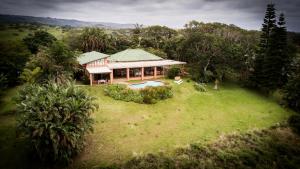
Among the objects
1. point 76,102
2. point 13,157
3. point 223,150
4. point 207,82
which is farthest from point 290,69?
point 13,157

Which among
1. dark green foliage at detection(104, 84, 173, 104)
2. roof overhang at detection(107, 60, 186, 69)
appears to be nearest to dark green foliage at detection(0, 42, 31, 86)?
roof overhang at detection(107, 60, 186, 69)

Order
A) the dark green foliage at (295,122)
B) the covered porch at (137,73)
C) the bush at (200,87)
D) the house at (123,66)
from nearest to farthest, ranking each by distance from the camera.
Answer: the dark green foliage at (295,122), the bush at (200,87), the house at (123,66), the covered porch at (137,73)

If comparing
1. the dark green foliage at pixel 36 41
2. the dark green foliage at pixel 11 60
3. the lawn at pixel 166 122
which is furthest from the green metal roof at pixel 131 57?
the dark green foliage at pixel 36 41

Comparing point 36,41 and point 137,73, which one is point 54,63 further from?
point 36,41

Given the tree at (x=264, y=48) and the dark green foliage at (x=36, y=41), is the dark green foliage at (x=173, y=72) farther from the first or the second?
the dark green foliage at (x=36, y=41)

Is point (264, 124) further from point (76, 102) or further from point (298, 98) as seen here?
point (76, 102)

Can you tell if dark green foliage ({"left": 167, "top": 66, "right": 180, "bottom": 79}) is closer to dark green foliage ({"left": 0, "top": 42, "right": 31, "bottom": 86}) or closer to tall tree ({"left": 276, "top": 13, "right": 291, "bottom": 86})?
tall tree ({"left": 276, "top": 13, "right": 291, "bottom": 86})
